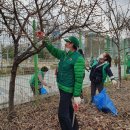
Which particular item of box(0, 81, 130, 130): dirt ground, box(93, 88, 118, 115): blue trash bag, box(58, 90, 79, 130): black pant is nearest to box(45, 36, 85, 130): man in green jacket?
box(58, 90, 79, 130): black pant

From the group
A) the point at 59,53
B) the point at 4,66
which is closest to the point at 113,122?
the point at 59,53

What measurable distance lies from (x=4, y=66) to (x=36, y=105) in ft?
3.80

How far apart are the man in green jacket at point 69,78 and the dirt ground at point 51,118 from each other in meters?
0.72

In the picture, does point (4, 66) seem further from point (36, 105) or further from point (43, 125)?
point (43, 125)

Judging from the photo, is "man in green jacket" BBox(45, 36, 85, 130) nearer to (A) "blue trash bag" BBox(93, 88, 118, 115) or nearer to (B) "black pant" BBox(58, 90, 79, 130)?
(B) "black pant" BBox(58, 90, 79, 130)

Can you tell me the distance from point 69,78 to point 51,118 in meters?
1.47

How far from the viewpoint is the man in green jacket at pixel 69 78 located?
487 centimetres

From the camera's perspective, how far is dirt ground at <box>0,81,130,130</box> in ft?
18.9

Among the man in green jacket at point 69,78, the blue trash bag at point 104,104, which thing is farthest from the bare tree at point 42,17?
the blue trash bag at point 104,104

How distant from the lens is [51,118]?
20.2 feet

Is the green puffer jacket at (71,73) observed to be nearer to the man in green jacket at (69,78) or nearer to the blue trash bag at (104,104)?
the man in green jacket at (69,78)

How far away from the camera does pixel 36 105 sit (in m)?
7.26

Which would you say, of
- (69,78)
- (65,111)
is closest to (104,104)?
(65,111)

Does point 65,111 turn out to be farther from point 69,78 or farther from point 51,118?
point 51,118
